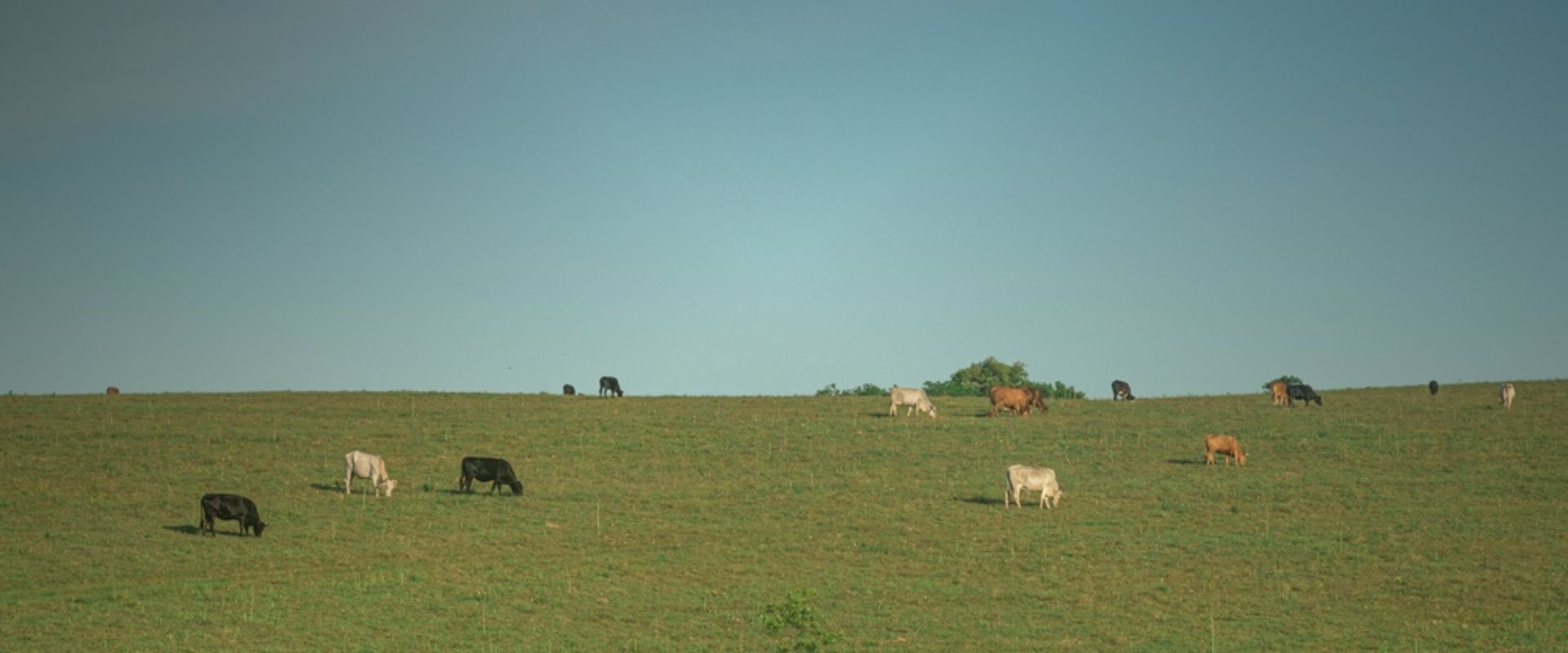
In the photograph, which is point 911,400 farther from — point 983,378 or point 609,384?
point 983,378

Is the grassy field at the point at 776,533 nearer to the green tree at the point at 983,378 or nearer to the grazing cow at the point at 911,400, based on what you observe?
the grazing cow at the point at 911,400

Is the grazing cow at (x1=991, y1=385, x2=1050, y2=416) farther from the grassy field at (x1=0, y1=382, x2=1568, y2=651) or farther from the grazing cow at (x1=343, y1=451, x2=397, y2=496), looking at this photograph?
the grazing cow at (x1=343, y1=451, x2=397, y2=496)

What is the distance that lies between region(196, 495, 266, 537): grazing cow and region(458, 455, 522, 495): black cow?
696 centimetres

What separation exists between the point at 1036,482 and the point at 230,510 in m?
19.8

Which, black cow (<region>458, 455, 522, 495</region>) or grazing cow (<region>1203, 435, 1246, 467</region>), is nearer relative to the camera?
black cow (<region>458, 455, 522, 495</region>)

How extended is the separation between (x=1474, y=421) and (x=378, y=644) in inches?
1723

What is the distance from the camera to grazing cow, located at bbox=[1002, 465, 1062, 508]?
37469mm

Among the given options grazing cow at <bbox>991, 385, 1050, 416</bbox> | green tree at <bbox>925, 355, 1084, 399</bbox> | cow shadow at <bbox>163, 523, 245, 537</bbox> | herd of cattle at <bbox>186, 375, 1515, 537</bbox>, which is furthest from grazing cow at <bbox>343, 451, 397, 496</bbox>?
green tree at <bbox>925, 355, 1084, 399</bbox>

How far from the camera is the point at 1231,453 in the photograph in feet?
147

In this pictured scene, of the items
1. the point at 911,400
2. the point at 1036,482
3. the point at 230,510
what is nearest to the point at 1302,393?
the point at 911,400

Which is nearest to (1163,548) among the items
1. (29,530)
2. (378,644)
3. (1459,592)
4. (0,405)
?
(1459,592)

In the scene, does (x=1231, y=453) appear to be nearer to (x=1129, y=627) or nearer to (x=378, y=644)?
(x=1129, y=627)

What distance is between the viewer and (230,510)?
107 ft

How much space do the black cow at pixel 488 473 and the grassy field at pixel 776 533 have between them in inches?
21.5
